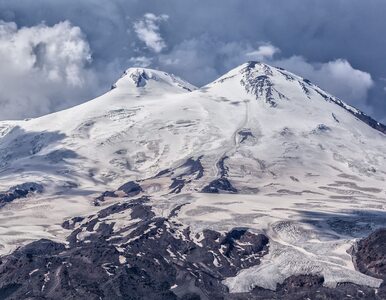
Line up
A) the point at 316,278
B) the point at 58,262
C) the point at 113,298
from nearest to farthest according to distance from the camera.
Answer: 1. the point at 113,298
2. the point at 316,278
3. the point at 58,262

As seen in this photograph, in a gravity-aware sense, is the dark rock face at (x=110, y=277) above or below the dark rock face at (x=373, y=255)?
below

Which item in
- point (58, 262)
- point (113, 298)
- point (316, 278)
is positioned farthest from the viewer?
point (58, 262)

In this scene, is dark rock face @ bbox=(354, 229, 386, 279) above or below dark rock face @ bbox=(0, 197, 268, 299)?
above

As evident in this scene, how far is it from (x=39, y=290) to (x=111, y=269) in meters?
19.5

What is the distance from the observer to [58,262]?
193 m

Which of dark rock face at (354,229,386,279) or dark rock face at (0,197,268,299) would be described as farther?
dark rock face at (354,229,386,279)

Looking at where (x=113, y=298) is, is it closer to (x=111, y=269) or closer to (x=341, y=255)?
(x=111, y=269)

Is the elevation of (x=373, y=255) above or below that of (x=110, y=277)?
above

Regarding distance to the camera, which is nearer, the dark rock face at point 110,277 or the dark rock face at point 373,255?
the dark rock face at point 110,277

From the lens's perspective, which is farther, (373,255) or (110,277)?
(373,255)

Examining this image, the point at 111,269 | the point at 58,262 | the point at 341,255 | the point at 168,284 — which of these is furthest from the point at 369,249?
the point at 58,262

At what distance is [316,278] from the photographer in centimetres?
17875

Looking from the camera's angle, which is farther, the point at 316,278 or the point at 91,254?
the point at 91,254

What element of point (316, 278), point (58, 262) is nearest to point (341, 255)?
point (316, 278)
